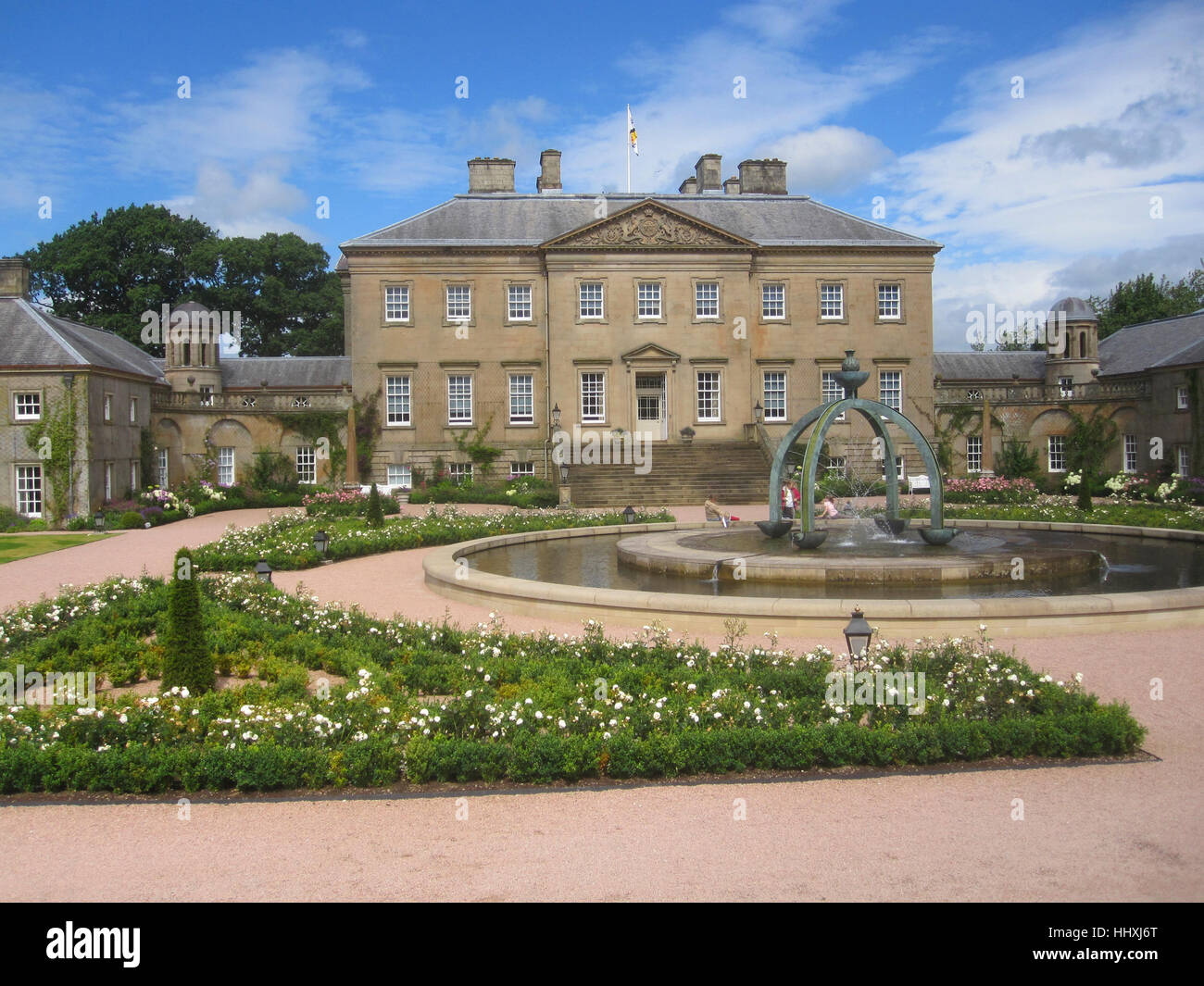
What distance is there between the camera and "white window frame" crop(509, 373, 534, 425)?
39.6 metres

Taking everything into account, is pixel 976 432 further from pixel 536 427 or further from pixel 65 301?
pixel 65 301

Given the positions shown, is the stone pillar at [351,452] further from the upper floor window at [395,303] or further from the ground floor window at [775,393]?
the ground floor window at [775,393]

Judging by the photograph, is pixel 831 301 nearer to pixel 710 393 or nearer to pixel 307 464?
pixel 710 393

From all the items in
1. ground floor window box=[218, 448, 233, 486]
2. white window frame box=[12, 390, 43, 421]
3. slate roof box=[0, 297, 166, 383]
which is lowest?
ground floor window box=[218, 448, 233, 486]

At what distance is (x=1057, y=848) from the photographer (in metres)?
6.11

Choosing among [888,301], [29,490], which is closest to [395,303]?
[29,490]

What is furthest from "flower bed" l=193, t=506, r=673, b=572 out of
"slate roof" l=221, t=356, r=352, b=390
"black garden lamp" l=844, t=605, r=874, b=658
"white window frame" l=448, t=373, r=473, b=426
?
"slate roof" l=221, t=356, r=352, b=390

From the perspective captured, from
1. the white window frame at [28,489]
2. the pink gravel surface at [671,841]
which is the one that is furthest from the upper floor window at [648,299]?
the pink gravel surface at [671,841]

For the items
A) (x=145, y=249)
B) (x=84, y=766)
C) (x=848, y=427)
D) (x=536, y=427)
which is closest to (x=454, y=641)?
(x=84, y=766)

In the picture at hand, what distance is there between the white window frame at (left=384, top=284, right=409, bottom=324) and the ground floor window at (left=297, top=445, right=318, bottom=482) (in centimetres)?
606

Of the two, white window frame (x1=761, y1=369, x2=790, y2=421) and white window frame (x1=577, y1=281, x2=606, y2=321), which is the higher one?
white window frame (x1=577, y1=281, x2=606, y2=321)

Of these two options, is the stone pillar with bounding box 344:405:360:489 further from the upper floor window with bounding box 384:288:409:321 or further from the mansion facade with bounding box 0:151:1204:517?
the upper floor window with bounding box 384:288:409:321

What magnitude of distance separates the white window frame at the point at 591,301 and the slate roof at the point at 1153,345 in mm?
21110

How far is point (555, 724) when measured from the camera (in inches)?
322
